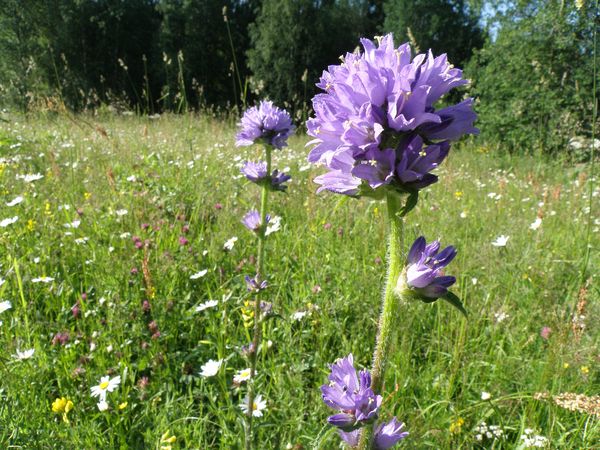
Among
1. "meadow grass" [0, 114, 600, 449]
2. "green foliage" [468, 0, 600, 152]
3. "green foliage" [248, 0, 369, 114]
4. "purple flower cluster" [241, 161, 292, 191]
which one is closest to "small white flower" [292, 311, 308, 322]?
"meadow grass" [0, 114, 600, 449]

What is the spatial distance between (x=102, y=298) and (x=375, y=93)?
2.01m

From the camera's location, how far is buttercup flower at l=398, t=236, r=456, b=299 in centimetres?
98

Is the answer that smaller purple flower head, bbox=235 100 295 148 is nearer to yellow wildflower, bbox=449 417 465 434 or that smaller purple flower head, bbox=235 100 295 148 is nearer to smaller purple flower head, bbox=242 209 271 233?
smaller purple flower head, bbox=242 209 271 233

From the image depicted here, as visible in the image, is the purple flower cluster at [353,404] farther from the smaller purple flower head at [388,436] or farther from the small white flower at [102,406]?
the small white flower at [102,406]

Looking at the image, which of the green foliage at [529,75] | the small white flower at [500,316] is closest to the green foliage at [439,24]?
the green foliage at [529,75]

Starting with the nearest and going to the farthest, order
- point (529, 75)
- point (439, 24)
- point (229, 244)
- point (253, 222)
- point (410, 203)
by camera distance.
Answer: point (410, 203) → point (253, 222) → point (229, 244) → point (529, 75) → point (439, 24)

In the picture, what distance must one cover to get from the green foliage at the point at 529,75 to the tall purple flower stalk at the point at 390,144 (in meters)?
9.32

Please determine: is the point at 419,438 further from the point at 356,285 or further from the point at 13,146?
the point at 13,146

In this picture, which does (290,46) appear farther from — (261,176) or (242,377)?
(242,377)

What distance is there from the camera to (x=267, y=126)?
2.16m

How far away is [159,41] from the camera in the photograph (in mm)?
26031

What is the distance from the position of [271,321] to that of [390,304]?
155 centimetres

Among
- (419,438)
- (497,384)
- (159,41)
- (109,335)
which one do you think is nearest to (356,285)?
(497,384)

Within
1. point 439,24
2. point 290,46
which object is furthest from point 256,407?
point 439,24
